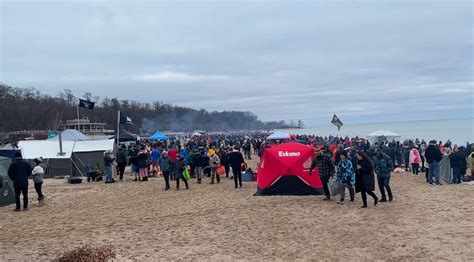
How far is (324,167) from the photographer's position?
37.2 ft

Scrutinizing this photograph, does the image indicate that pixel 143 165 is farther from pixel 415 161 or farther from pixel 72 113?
pixel 72 113

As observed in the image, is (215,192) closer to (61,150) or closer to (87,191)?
(87,191)

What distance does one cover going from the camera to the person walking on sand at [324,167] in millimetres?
11312

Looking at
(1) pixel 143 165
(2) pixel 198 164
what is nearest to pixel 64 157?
(1) pixel 143 165

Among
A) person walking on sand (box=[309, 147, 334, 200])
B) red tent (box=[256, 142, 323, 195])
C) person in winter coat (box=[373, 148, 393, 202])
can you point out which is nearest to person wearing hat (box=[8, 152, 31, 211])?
red tent (box=[256, 142, 323, 195])

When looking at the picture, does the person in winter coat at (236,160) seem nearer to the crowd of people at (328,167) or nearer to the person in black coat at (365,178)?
the crowd of people at (328,167)

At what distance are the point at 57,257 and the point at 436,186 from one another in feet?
38.4

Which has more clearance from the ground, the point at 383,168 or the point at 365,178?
the point at 383,168

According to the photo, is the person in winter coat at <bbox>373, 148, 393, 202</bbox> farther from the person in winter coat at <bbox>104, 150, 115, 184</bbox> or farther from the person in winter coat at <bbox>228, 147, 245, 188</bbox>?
the person in winter coat at <bbox>104, 150, 115, 184</bbox>

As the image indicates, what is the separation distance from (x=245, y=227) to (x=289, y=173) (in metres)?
4.05

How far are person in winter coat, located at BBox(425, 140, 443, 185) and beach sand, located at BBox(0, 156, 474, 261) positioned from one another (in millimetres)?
1209

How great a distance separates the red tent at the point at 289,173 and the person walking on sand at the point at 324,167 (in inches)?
36.5

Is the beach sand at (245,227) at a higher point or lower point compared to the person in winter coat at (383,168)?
lower

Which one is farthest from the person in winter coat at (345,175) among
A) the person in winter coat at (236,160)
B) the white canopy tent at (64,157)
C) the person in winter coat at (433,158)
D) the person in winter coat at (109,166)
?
the white canopy tent at (64,157)
